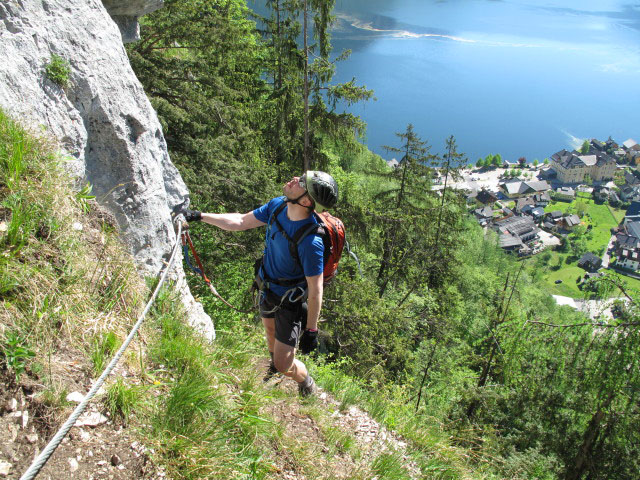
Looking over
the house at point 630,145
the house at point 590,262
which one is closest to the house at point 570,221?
the house at point 590,262

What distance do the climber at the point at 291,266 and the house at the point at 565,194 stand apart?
114583mm

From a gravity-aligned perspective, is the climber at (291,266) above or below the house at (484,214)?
above

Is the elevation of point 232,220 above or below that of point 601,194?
above

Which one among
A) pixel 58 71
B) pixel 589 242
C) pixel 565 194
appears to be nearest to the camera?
pixel 58 71

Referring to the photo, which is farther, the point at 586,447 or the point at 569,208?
the point at 569,208

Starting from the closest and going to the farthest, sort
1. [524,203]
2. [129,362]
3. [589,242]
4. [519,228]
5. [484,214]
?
[129,362] < [589,242] < [519,228] < [484,214] < [524,203]

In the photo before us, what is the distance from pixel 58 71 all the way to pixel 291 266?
2.97 metres

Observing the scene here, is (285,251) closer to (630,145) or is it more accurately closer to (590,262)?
(590,262)

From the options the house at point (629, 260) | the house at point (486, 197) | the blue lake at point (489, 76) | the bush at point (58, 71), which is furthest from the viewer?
the house at point (486, 197)

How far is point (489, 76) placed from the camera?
97000 mm

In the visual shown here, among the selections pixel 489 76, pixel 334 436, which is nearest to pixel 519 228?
pixel 489 76

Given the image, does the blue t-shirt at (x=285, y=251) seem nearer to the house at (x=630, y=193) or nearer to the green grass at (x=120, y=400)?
the green grass at (x=120, y=400)

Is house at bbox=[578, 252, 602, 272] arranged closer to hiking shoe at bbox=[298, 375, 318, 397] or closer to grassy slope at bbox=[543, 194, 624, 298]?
→ grassy slope at bbox=[543, 194, 624, 298]

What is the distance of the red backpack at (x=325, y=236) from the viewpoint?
378 cm
